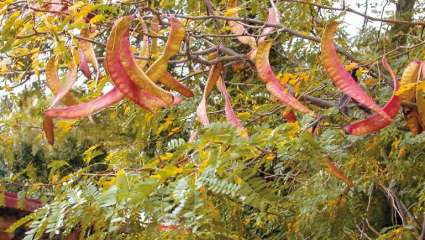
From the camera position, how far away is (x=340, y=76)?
1.71 metres

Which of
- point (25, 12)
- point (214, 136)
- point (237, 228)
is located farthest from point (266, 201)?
point (237, 228)

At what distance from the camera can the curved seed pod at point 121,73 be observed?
152cm

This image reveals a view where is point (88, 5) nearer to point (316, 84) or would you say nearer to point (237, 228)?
point (316, 84)

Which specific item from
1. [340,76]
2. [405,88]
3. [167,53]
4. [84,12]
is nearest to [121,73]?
[167,53]

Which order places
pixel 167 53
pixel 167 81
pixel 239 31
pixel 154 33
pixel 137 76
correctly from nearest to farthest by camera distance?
pixel 137 76 < pixel 167 53 < pixel 167 81 < pixel 154 33 < pixel 239 31

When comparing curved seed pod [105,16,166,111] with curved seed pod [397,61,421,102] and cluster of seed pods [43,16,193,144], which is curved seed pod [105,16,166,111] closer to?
cluster of seed pods [43,16,193,144]

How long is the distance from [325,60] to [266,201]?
47 centimetres

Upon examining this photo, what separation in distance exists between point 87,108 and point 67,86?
19 cm

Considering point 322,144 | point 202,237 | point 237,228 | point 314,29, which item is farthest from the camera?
point 314,29

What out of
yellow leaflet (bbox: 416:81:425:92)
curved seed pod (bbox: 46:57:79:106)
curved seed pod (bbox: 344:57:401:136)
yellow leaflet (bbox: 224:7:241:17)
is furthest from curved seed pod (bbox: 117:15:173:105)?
yellow leaflet (bbox: 224:7:241:17)

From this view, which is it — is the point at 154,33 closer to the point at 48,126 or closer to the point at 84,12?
the point at 84,12

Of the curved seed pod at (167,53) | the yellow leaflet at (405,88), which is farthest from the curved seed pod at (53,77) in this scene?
the yellow leaflet at (405,88)

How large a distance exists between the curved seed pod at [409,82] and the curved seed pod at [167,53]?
0.57m

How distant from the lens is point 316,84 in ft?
8.66
